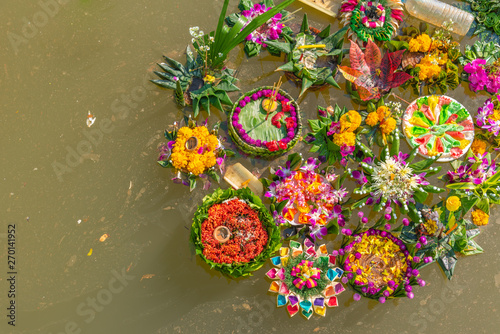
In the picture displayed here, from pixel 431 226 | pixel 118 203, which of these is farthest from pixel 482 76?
pixel 118 203

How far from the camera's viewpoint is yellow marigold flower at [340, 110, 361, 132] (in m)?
3.42

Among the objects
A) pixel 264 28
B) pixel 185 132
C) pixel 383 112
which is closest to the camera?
pixel 185 132

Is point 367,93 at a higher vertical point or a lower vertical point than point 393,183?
higher

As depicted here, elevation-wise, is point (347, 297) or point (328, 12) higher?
point (328, 12)

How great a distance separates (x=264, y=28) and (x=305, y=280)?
94.1 inches

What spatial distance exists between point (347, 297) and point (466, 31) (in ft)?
9.49

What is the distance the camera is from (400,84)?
→ 3592mm

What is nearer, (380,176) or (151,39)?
(380,176)

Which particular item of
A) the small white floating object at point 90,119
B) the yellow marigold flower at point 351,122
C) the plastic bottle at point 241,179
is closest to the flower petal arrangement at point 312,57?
the yellow marigold flower at point 351,122

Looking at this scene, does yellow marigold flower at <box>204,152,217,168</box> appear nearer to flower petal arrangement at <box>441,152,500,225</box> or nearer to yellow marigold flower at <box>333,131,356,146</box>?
yellow marigold flower at <box>333,131,356,146</box>

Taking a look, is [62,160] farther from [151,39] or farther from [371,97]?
[371,97]

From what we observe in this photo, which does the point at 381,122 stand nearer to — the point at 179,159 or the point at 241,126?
the point at 241,126

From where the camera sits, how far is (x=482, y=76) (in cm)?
375

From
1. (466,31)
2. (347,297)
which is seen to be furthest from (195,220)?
(466,31)
